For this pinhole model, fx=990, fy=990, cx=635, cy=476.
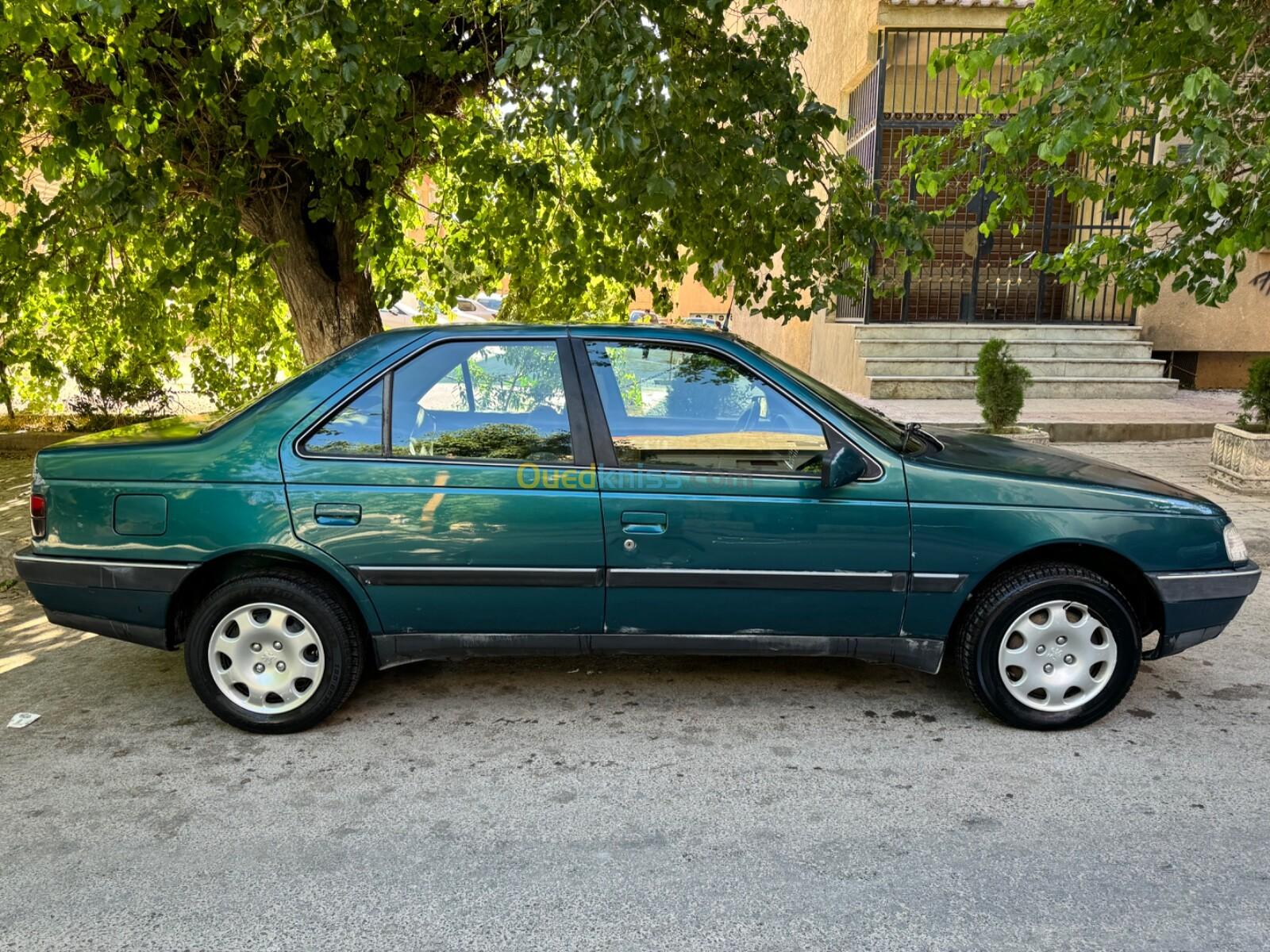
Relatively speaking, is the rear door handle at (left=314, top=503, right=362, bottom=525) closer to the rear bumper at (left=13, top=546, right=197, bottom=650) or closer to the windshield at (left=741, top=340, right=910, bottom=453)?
the rear bumper at (left=13, top=546, right=197, bottom=650)

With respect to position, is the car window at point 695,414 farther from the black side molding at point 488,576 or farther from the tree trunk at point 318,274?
the tree trunk at point 318,274

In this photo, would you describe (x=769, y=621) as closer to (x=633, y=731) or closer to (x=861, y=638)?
(x=861, y=638)

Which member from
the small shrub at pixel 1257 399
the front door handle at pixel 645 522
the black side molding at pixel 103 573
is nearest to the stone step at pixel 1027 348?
the small shrub at pixel 1257 399

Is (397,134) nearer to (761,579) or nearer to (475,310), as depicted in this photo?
(761,579)

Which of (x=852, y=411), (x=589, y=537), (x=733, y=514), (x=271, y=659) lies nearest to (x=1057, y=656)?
(x=852, y=411)

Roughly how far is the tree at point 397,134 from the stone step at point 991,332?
669cm

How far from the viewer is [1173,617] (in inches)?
155

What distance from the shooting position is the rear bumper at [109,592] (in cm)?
389

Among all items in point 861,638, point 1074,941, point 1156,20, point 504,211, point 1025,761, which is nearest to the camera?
point 1074,941

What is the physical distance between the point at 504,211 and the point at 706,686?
321 cm

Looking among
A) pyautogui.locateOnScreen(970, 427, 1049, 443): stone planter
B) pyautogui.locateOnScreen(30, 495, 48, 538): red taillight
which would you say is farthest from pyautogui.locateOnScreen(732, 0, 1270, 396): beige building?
pyautogui.locateOnScreen(30, 495, 48, 538): red taillight

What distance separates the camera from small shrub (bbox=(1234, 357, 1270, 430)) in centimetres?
818

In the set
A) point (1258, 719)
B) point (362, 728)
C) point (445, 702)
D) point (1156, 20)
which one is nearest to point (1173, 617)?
point (1258, 719)

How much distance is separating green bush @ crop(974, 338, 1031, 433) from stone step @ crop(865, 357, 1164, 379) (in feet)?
10.9
